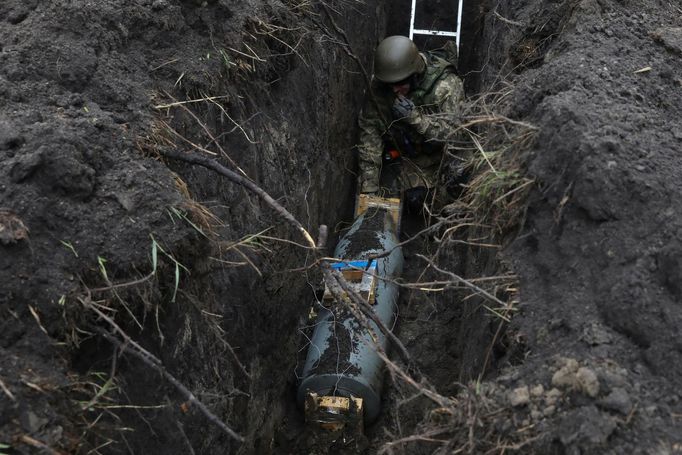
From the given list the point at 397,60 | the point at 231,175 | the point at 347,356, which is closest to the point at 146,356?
the point at 231,175

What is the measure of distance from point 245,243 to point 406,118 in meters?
2.97

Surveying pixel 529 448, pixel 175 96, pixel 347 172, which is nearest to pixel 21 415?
pixel 529 448

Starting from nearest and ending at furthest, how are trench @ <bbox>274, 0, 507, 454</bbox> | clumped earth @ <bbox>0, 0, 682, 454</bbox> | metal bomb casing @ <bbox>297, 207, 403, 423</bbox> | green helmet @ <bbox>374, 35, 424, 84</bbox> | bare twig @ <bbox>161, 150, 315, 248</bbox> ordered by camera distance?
clumped earth @ <bbox>0, 0, 682, 454</bbox>
bare twig @ <bbox>161, 150, 315, 248</bbox>
trench @ <bbox>274, 0, 507, 454</bbox>
metal bomb casing @ <bbox>297, 207, 403, 423</bbox>
green helmet @ <bbox>374, 35, 424, 84</bbox>

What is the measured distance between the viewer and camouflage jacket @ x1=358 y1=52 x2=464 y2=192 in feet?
19.1

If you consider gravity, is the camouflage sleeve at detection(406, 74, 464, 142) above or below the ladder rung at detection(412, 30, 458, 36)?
below

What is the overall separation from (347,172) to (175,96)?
9.05ft

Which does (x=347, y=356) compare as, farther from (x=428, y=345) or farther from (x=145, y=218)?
(x=145, y=218)

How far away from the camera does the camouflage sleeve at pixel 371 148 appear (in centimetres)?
593

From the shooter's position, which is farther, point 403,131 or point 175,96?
point 403,131

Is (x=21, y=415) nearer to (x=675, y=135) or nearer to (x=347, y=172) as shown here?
(x=675, y=135)

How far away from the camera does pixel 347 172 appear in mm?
5969


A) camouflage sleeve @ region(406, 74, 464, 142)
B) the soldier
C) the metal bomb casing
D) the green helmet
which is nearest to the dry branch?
the metal bomb casing

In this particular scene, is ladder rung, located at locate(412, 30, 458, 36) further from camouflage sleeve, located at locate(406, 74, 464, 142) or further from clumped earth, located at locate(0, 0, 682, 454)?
clumped earth, located at locate(0, 0, 682, 454)

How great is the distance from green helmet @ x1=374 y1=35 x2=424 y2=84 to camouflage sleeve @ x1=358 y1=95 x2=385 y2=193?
35 centimetres
